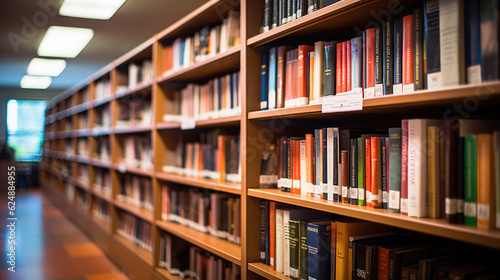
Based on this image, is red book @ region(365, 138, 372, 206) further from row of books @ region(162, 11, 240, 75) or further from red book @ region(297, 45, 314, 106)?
row of books @ region(162, 11, 240, 75)

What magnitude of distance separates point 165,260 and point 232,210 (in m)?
0.92

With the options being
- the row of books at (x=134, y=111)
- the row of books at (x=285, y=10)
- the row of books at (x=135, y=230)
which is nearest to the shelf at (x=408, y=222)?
the row of books at (x=285, y=10)

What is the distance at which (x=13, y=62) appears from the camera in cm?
641

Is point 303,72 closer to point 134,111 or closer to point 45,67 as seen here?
point 134,111

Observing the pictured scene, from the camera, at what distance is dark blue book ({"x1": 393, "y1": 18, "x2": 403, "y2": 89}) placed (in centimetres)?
133

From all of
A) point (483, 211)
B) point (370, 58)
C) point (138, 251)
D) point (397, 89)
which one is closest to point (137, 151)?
point (138, 251)

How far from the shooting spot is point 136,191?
3895 mm

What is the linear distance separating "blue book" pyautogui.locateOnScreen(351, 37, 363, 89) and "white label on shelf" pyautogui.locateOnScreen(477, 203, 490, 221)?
0.59 m

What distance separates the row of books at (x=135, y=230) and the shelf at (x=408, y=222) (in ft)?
6.82

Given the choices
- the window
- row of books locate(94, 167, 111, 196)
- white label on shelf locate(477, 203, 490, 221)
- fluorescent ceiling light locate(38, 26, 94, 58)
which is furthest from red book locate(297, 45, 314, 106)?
the window

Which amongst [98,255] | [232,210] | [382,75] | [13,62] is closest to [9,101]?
[13,62]

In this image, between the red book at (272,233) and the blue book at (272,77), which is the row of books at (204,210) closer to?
the red book at (272,233)

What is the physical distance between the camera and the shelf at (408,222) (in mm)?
1020

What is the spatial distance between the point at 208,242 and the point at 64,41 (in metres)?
3.58
